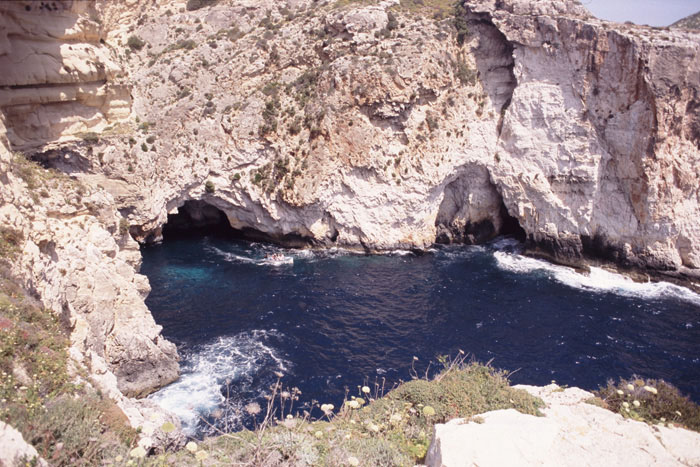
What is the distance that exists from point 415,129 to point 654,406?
35.9m

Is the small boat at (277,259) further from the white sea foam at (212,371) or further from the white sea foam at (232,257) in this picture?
the white sea foam at (212,371)

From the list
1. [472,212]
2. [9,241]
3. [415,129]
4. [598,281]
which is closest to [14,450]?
[9,241]

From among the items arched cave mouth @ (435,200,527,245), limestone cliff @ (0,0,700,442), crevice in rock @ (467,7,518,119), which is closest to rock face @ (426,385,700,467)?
limestone cliff @ (0,0,700,442)

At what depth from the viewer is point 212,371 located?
85.5ft

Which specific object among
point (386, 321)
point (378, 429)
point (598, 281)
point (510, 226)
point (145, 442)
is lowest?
point (386, 321)

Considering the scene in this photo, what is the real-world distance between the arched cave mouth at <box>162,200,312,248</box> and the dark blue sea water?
2.68 meters

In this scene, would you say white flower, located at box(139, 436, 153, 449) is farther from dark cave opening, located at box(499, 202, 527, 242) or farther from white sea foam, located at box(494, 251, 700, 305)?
dark cave opening, located at box(499, 202, 527, 242)

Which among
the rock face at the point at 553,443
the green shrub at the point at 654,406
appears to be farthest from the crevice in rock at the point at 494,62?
the rock face at the point at 553,443

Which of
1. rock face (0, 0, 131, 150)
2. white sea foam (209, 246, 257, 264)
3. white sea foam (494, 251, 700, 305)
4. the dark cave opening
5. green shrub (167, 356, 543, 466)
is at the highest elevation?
rock face (0, 0, 131, 150)

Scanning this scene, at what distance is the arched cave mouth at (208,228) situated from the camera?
48250mm

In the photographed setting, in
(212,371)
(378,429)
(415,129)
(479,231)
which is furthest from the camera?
(479,231)

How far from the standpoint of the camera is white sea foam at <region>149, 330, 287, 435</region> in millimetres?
23188

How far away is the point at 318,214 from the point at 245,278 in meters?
11.2

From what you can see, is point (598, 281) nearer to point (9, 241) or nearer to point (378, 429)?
point (378, 429)
